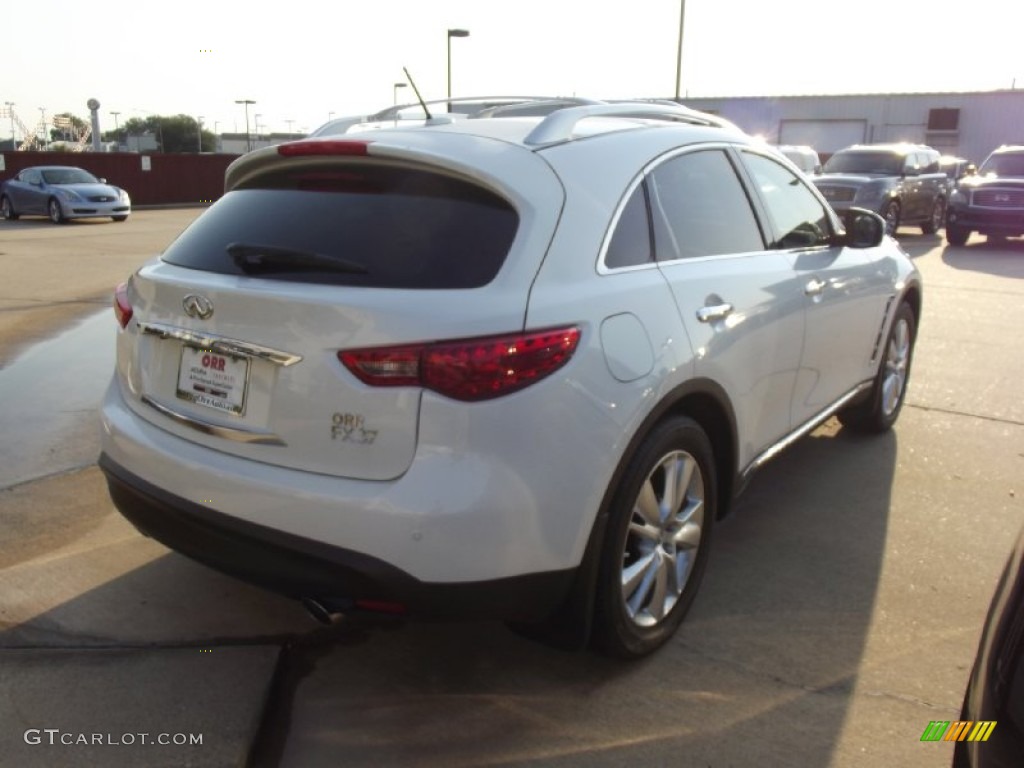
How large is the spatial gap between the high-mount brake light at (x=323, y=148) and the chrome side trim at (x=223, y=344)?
2.19ft

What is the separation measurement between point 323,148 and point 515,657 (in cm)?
176

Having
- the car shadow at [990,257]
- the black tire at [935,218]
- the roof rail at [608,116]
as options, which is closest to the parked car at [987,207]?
the car shadow at [990,257]

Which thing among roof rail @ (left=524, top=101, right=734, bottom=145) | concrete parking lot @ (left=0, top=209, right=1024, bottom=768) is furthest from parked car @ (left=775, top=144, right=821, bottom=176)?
roof rail @ (left=524, top=101, right=734, bottom=145)

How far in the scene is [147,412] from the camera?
9.87 ft

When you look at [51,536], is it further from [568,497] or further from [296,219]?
[568,497]

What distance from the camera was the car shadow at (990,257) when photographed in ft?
46.4

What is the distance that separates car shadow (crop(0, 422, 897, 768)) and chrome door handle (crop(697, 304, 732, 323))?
1092mm

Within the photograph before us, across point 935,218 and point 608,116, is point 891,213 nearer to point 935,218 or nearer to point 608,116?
point 935,218

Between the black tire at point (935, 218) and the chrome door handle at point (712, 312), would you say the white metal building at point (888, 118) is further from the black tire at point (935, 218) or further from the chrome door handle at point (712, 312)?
the chrome door handle at point (712, 312)

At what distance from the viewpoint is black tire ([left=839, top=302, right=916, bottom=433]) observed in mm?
5340

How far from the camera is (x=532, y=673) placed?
3.09 m

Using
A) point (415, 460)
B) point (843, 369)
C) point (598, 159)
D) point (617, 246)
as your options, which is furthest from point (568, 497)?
point (843, 369)

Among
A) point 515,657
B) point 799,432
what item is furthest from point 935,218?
point 515,657

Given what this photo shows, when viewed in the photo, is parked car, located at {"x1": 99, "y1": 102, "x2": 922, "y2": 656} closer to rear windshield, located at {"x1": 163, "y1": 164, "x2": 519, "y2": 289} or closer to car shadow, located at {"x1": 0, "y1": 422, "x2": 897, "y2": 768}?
rear windshield, located at {"x1": 163, "y1": 164, "x2": 519, "y2": 289}
